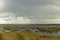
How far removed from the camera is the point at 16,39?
42.1 metres

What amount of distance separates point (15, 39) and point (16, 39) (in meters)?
0.53

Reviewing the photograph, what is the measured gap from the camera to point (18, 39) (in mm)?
42375

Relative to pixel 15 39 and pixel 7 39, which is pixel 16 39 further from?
pixel 7 39

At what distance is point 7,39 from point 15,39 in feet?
10.8

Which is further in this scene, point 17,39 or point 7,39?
point 7,39

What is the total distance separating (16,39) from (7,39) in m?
3.82

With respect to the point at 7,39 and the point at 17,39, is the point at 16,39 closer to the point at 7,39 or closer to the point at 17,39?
the point at 17,39

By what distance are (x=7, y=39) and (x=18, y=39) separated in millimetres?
3895

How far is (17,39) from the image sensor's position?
42.1 meters

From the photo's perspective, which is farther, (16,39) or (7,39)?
(7,39)

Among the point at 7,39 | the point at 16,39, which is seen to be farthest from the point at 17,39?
the point at 7,39

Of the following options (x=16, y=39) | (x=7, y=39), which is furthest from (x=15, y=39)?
(x=7, y=39)

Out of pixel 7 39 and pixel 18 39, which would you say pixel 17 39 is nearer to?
pixel 18 39
